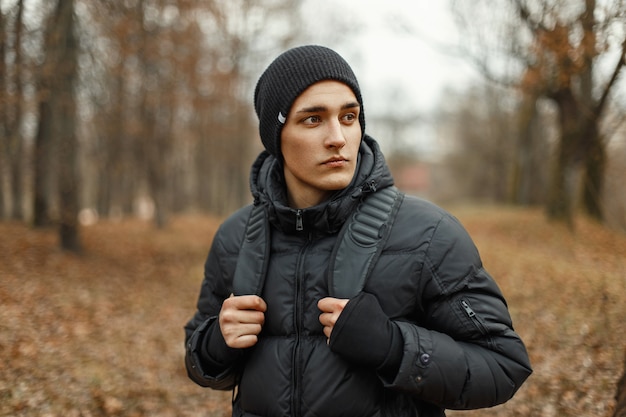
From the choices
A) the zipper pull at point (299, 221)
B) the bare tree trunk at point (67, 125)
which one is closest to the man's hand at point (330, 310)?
the zipper pull at point (299, 221)

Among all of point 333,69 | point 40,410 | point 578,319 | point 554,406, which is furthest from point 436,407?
point 578,319

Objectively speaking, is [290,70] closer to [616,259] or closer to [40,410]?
[40,410]

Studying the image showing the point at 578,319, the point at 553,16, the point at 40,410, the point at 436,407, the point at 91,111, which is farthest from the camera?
the point at 91,111

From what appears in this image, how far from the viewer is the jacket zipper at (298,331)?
1983 millimetres

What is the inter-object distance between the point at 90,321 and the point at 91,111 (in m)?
7.02

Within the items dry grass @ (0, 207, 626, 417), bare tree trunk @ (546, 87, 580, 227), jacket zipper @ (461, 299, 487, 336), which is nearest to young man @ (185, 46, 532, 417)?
jacket zipper @ (461, 299, 487, 336)

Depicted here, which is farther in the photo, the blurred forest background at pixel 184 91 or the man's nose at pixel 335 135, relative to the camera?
the blurred forest background at pixel 184 91

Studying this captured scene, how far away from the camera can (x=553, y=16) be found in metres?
9.53

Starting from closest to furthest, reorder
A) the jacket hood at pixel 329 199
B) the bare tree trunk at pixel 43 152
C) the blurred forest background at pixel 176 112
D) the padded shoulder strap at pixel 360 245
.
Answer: the padded shoulder strap at pixel 360 245, the jacket hood at pixel 329 199, the blurred forest background at pixel 176 112, the bare tree trunk at pixel 43 152

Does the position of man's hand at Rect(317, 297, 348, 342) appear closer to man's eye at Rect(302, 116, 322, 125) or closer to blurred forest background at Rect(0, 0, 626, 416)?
man's eye at Rect(302, 116, 322, 125)

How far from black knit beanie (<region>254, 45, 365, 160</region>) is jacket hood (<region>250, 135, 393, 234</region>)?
180mm

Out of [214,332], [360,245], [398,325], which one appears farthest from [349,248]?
[214,332]

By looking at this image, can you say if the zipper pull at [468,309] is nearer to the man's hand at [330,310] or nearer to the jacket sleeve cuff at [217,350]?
the man's hand at [330,310]

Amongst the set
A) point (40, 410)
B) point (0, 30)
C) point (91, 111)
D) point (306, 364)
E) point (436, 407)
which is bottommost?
point (40, 410)
